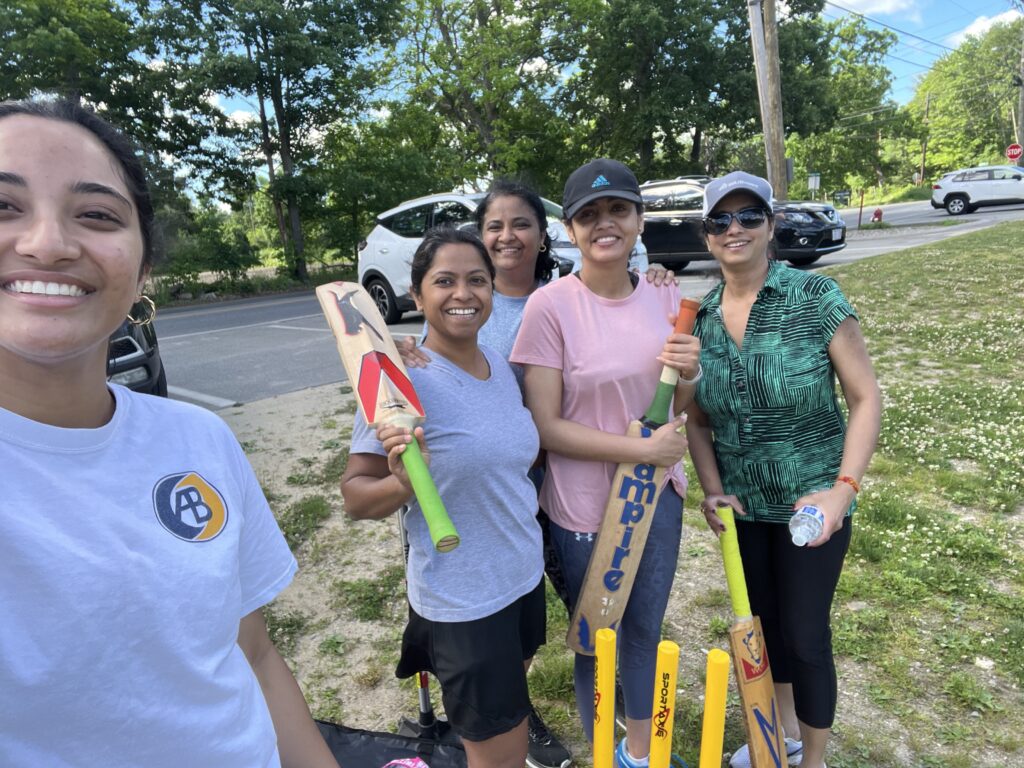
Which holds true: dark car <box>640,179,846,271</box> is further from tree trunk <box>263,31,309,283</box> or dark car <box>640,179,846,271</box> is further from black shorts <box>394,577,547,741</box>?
tree trunk <box>263,31,309,283</box>

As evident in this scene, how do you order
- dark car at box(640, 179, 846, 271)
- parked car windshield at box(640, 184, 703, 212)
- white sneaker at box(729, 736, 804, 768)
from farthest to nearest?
parked car windshield at box(640, 184, 703, 212), dark car at box(640, 179, 846, 271), white sneaker at box(729, 736, 804, 768)

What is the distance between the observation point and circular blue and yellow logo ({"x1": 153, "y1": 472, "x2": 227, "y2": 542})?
98 cm

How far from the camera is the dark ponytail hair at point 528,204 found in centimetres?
243

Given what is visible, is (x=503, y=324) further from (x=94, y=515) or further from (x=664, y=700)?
(x=94, y=515)

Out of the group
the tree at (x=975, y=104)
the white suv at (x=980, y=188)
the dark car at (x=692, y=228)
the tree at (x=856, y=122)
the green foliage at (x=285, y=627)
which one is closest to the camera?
the green foliage at (x=285, y=627)

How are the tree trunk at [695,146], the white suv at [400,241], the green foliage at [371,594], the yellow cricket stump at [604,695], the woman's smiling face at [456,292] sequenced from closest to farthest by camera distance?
the yellow cricket stump at [604,695], the woman's smiling face at [456,292], the green foliage at [371,594], the white suv at [400,241], the tree trunk at [695,146]

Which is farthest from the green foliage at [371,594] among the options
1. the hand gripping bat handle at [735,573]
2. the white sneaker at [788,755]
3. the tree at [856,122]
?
the tree at [856,122]

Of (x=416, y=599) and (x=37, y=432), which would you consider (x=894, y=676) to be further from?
(x=37, y=432)

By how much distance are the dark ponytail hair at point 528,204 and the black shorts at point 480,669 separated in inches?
54.4

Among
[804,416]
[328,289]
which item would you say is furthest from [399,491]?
[804,416]

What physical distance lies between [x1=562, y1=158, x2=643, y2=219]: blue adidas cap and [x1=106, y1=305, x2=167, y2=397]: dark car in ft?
10.5

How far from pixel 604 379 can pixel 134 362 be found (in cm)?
358

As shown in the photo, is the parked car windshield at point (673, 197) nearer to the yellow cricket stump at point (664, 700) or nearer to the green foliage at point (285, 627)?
the green foliage at point (285, 627)

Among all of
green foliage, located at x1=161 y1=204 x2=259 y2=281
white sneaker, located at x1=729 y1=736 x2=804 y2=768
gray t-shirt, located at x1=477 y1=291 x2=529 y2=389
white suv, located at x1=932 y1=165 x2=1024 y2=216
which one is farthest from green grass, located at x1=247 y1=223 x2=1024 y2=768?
white suv, located at x1=932 y1=165 x2=1024 y2=216
